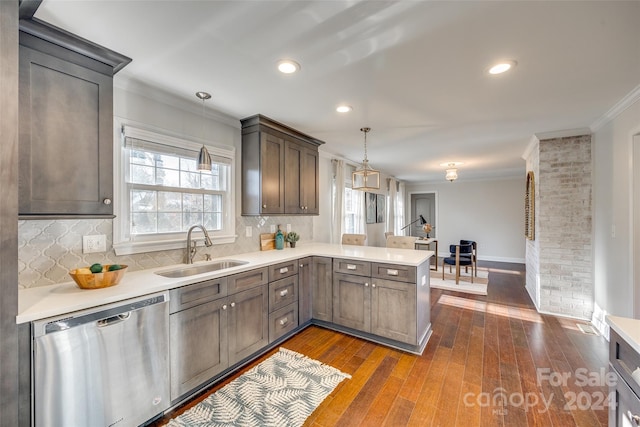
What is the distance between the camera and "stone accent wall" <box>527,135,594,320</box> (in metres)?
3.55

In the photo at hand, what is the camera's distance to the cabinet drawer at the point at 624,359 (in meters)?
0.98

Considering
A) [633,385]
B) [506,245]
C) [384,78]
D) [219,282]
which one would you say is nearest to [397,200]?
[506,245]

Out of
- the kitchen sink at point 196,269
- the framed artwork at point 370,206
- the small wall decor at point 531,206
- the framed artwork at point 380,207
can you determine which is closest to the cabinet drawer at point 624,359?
the kitchen sink at point 196,269

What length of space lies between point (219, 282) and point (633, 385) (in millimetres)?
2331

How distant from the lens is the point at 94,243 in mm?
2047

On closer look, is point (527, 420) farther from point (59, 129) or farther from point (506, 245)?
point (506, 245)

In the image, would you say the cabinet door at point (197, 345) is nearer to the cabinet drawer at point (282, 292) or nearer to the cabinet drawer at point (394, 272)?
the cabinet drawer at point (282, 292)

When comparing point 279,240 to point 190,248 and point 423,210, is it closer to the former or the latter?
point 190,248

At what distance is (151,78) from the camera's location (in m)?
2.21

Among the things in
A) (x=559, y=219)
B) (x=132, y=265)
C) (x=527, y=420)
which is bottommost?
(x=527, y=420)

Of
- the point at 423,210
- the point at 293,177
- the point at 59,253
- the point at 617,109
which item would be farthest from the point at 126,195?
the point at 423,210

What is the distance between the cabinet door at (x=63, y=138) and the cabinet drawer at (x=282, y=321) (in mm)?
1743

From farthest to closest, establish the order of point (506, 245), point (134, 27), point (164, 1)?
point (506, 245), point (134, 27), point (164, 1)

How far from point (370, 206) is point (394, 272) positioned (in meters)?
3.99
